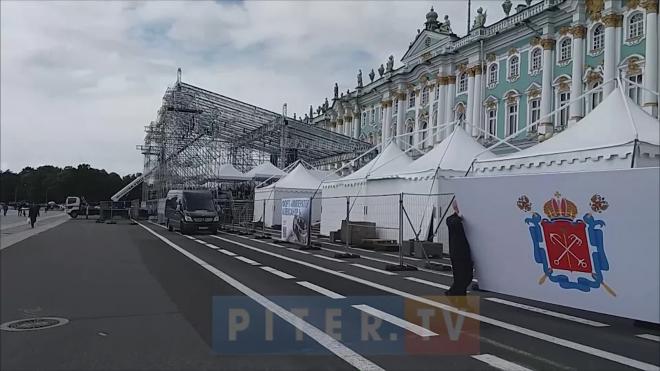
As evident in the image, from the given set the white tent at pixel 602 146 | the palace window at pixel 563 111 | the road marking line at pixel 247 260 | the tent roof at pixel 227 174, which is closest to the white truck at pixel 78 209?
the tent roof at pixel 227 174

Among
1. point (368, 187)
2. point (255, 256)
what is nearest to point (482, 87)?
point (368, 187)

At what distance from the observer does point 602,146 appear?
51.4ft

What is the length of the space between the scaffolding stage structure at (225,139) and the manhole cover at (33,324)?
43.3 metres

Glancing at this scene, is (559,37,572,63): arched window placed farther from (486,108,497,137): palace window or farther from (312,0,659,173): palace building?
(486,108,497,137): palace window

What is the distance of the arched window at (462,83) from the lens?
4522 centimetres

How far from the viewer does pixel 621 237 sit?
24.4 feet

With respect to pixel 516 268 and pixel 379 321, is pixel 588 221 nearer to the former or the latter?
pixel 516 268

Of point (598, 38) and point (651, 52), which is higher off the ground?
point (598, 38)

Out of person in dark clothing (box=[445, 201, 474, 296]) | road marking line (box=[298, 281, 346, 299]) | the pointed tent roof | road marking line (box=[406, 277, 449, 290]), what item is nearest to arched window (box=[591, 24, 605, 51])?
the pointed tent roof

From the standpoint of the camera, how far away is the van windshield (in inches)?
1239

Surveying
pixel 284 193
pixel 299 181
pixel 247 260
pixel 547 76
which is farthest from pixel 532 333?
pixel 547 76

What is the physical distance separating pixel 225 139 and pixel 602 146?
4675 centimetres

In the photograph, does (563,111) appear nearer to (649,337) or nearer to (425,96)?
(425,96)

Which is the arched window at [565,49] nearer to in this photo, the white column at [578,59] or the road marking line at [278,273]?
the white column at [578,59]
